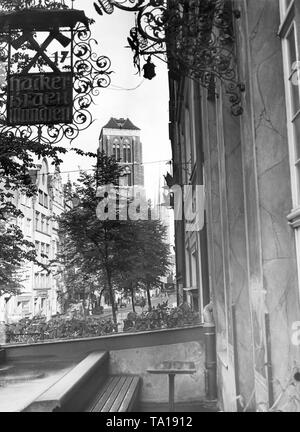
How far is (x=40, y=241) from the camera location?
15.1 feet

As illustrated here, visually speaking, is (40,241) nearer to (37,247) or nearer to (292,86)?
(37,247)

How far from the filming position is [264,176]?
2.49 meters

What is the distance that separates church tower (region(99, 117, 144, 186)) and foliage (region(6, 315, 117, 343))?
5.78 ft

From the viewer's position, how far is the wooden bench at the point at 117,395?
3459 mm

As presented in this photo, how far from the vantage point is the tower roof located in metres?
4.07

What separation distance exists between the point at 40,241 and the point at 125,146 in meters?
1.30

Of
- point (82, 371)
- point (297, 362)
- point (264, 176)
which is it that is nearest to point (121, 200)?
point (82, 371)

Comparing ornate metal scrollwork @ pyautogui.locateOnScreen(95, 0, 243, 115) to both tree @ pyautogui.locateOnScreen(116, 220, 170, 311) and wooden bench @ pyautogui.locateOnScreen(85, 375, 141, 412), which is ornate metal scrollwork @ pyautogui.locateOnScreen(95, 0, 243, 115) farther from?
tree @ pyautogui.locateOnScreen(116, 220, 170, 311)

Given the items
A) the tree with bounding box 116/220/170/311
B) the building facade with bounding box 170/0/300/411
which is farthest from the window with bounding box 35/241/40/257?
the building facade with bounding box 170/0/300/411

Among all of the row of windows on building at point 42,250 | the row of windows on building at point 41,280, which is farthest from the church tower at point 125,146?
the row of windows on building at point 41,280

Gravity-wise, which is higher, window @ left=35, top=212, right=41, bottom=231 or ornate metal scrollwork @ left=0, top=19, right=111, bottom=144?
ornate metal scrollwork @ left=0, top=19, right=111, bottom=144

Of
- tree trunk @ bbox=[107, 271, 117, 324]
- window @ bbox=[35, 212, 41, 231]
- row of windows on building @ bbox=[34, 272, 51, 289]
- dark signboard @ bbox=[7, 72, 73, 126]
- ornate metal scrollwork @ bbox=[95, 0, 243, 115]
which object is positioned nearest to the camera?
ornate metal scrollwork @ bbox=[95, 0, 243, 115]

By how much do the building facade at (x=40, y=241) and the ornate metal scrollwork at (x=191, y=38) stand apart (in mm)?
1658

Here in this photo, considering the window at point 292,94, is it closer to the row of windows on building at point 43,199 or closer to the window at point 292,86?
the window at point 292,86
